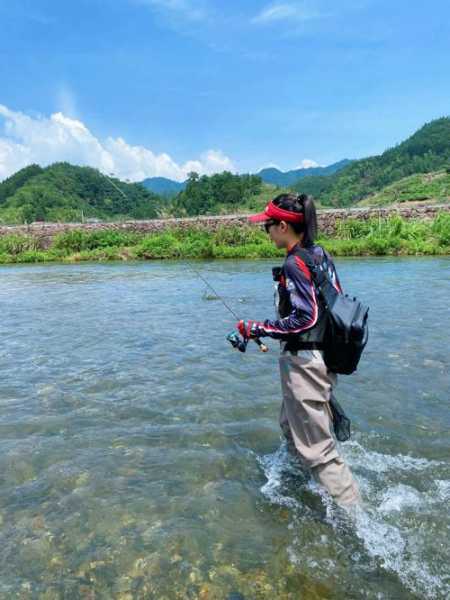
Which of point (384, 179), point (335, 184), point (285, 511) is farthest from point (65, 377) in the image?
point (335, 184)

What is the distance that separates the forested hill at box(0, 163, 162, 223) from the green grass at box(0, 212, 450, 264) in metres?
64.7

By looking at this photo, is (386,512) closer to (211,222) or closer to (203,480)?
(203,480)

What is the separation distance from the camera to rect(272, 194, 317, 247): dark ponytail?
384cm

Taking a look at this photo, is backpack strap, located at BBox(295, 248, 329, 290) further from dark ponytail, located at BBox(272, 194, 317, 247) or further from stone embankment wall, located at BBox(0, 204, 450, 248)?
stone embankment wall, located at BBox(0, 204, 450, 248)

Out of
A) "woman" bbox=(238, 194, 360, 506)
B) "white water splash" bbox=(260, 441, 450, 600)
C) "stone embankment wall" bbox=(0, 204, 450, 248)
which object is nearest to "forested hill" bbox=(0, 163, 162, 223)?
"stone embankment wall" bbox=(0, 204, 450, 248)

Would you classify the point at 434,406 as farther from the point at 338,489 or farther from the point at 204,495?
the point at 204,495

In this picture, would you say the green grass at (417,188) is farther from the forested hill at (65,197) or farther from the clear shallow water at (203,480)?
the clear shallow water at (203,480)

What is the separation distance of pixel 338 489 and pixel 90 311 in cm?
1212

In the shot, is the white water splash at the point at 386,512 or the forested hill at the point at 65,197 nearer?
the white water splash at the point at 386,512

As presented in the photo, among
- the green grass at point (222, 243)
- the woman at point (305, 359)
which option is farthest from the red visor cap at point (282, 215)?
the green grass at point (222, 243)

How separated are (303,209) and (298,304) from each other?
2.55 ft

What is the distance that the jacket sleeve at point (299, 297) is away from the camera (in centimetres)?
370

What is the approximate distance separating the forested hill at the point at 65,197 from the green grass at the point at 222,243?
64684 millimetres

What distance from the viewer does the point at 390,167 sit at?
167 m
